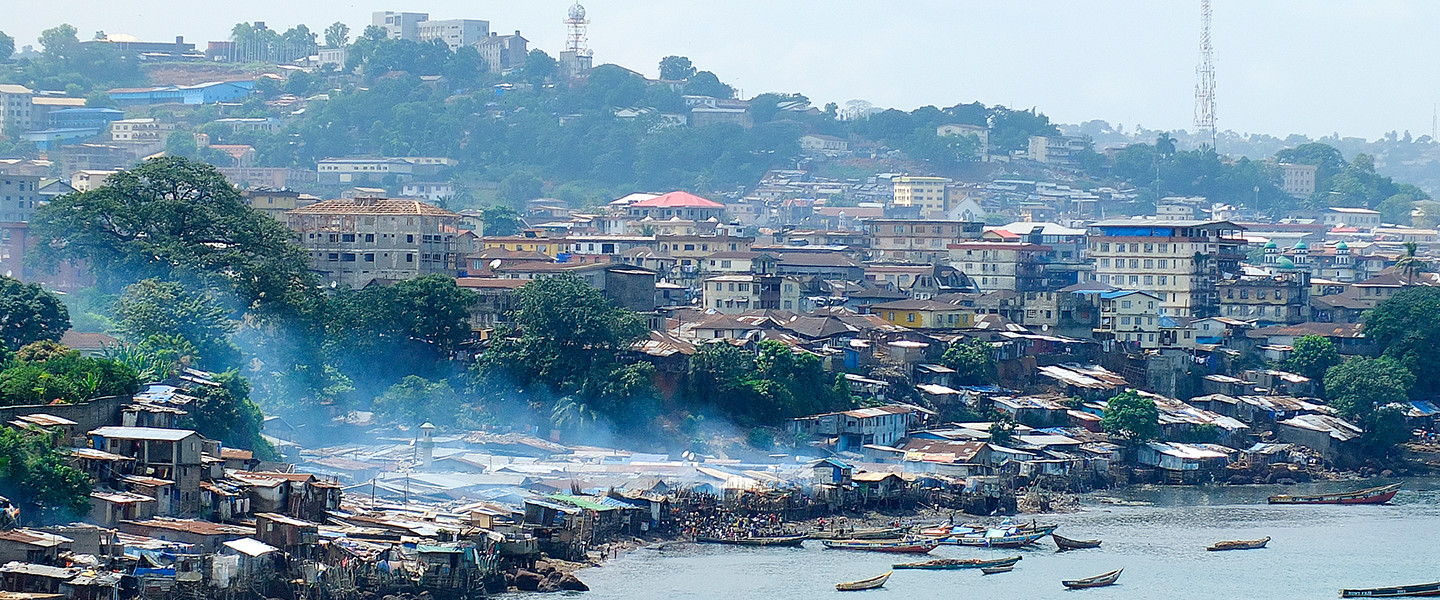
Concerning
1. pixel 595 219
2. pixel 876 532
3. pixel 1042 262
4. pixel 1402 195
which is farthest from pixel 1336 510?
pixel 1402 195

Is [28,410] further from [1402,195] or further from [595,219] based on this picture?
[1402,195]

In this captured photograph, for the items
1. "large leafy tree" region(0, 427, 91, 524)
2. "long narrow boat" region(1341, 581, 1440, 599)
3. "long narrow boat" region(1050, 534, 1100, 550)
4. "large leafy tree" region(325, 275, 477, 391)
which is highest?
"large leafy tree" region(325, 275, 477, 391)

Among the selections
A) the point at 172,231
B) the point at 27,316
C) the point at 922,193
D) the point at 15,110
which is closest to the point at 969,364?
the point at 172,231

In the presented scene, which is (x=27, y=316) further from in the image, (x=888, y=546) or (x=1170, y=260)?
(x=1170, y=260)

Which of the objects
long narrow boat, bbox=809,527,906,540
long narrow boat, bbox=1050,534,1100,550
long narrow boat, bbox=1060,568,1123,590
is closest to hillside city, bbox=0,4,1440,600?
long narrow boat, bbox=809,527,906,540

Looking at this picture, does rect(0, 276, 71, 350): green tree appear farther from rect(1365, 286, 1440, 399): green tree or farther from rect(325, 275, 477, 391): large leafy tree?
rect(1365, 286, 1440, 399): green tree

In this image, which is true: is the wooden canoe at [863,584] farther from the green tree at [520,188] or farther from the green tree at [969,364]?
the green tree at [520,188]
